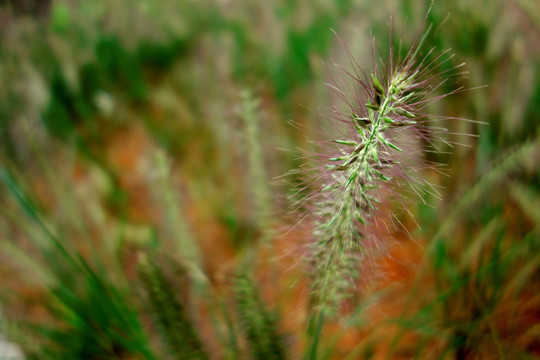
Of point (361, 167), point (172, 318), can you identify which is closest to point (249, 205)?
point (172, 318)

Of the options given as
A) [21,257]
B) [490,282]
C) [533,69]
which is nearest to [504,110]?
[533,69]

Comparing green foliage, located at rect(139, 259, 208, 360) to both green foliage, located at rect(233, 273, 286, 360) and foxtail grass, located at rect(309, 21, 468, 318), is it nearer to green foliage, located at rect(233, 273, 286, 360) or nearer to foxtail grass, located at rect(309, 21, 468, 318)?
green foliage, located at rect(233, 273, 286, 360)

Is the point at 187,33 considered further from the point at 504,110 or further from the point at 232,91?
the point at 504,110

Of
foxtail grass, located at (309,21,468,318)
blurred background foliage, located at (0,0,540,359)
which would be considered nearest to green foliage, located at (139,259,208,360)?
blurred background foliage, located at (0,0,540,359)

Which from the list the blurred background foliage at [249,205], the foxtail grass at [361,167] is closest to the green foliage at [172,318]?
the blurred background foliage at [249,205]

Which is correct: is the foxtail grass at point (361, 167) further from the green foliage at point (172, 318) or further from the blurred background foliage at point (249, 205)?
the green foliage at point (172, 318)

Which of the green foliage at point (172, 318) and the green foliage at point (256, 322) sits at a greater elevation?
the green foliage at point (172, 318)

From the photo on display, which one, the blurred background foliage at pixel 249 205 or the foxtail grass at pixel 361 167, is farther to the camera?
the blurred background foliage at pixel 249 205

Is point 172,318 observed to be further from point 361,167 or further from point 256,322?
point 361,167

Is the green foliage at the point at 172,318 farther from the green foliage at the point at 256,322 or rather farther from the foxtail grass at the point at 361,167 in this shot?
the foxtail grass at the point at 361,167
